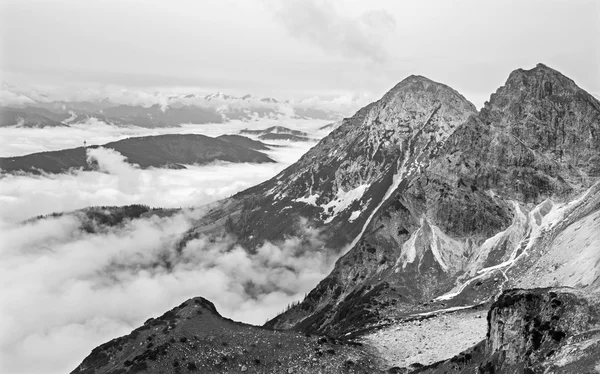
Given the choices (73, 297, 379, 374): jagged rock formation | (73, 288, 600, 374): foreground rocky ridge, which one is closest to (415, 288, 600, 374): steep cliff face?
(73, 288, 600, 374): foreground rocky ridge

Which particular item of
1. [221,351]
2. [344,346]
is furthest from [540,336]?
[221,351]

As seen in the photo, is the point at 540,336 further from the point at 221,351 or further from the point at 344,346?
the point at 221,351

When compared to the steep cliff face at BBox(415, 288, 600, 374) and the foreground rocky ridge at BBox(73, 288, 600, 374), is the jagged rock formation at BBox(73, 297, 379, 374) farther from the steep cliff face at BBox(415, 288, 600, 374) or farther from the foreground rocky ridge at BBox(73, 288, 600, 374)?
the steep cliff face at BBox(415, 288, 600, 374)

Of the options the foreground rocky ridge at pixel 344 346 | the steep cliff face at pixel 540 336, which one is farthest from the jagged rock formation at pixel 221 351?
the steep cliff face at pixel 540 336

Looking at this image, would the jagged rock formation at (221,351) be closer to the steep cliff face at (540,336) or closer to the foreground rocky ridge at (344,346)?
the foreground rocky ridge at (344,346)

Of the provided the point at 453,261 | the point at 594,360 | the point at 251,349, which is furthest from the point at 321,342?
the point at 453,261

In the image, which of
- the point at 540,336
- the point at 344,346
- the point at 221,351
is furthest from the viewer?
the point at 344,346
